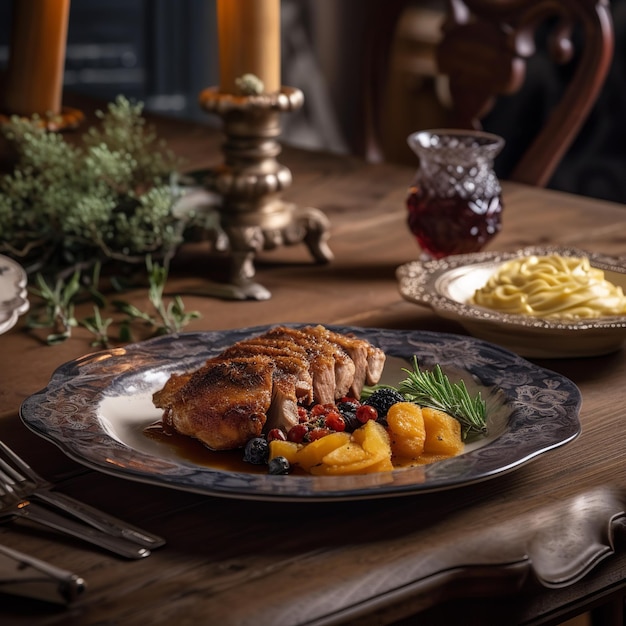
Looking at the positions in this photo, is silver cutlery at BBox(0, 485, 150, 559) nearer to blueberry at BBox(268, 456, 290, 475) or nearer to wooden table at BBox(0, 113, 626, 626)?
wooden table at BBox(0, 113, 626, 626)

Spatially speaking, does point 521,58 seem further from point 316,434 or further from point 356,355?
point 316,434

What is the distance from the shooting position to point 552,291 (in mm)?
1377

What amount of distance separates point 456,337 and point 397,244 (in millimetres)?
610

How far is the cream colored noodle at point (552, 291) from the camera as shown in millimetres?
1354

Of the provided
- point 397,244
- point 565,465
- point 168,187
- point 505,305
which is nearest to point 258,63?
point 168,187

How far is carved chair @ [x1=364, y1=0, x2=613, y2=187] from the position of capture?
97.1 inches

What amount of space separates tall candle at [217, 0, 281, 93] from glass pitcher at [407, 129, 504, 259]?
0.26 m

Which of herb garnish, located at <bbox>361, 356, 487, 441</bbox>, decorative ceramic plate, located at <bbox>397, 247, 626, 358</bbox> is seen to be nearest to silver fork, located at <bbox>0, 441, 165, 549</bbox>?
herb garnish, located at <bbox>361, 356, 487, 441</bbox>

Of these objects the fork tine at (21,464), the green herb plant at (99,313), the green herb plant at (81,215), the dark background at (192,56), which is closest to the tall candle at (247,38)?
the green herb plant at (81,215)

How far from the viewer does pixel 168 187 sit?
1692 millimetres

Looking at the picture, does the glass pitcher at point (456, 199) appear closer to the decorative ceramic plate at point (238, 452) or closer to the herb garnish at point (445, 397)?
the decorative ceramic plate at point (238, 452)

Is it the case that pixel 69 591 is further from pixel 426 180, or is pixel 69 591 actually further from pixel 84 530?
pixel 426 180

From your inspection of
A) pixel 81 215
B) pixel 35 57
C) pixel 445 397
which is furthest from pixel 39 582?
pixel 35 57

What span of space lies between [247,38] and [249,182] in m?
0.22
